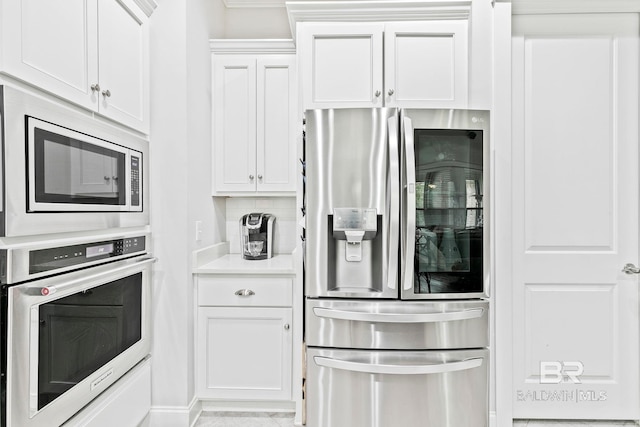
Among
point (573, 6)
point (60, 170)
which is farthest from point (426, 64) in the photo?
point (60, 170)

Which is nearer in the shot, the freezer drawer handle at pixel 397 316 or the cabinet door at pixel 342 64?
the freezer drawer handle at pixel 397 316

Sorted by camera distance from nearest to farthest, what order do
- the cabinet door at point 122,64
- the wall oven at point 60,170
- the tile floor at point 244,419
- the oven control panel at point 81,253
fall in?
1. the wall oven at point 60,170
2. the oven control panel at point 81,253
3. the cabinet door at point 122,64
4. the tile floor at point 244,419

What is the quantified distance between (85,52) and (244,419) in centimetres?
213

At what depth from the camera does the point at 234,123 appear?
8.52 ft

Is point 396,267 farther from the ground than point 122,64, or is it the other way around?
point 122,64

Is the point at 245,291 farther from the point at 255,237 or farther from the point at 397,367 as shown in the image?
the point at 397,367

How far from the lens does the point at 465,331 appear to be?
72.9 inches

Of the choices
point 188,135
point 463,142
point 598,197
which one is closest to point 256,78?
point 188,135

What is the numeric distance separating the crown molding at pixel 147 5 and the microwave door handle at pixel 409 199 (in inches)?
59.6

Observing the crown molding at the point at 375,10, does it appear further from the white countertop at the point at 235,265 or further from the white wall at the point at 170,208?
the white countertop at the point at 235,265

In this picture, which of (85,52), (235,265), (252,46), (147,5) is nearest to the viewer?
(85,52)

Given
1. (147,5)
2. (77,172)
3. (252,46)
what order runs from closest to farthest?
1. (77,172)
2. (147,5)
3. (252,46)

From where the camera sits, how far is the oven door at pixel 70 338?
3.61ft

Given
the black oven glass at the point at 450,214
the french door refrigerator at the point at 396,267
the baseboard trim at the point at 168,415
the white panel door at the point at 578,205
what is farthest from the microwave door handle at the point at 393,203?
the baseboard trim at the point at 168,415
